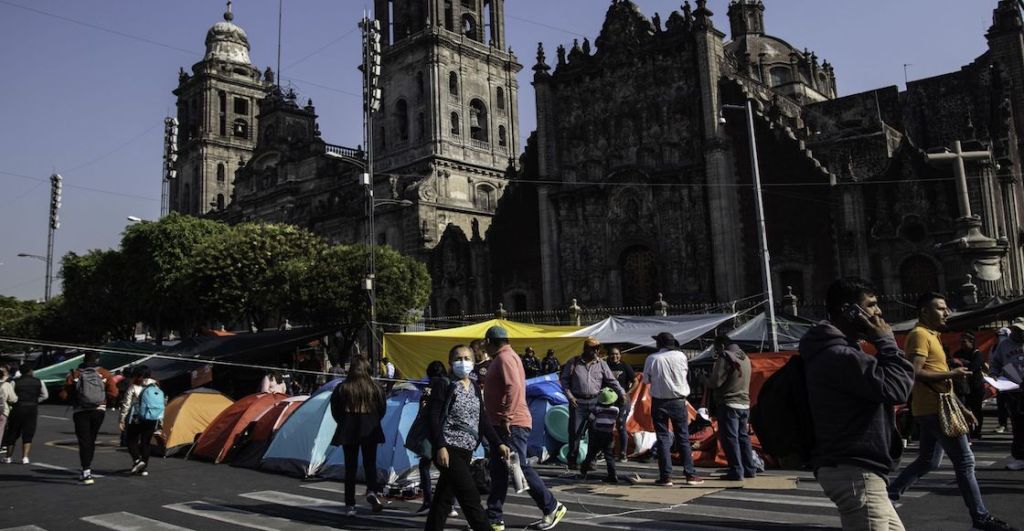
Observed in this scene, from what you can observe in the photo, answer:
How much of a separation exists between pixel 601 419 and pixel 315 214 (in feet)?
150

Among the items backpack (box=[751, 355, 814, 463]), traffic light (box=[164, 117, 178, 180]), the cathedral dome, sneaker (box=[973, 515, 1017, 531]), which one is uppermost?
the cathedral dome

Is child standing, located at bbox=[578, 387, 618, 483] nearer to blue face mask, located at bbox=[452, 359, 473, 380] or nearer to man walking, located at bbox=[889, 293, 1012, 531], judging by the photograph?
blue face mask, located at bbox=[452, 359, 473, 380]

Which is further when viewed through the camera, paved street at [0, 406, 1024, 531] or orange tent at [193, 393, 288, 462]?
orange tent at [193, 393, 288, 462]

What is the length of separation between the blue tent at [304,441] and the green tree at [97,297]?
30129 millimetres

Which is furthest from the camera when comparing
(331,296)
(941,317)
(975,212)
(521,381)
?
(331,296)

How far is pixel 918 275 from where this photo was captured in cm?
2739

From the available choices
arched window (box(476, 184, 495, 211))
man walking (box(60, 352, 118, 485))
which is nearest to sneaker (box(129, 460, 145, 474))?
man walking (box(60, 352, 118, 485))

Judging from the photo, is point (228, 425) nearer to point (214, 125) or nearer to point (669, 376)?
point (669, 376)

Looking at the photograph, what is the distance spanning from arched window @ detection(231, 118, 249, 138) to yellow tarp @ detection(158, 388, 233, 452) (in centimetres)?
6399

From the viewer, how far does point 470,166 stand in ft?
163

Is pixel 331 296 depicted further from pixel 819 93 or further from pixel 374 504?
pixel 819 93

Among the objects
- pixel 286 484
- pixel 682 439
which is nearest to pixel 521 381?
pixel 682 439

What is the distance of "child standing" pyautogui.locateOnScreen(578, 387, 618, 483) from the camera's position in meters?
10.2

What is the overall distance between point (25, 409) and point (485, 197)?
126 ft
